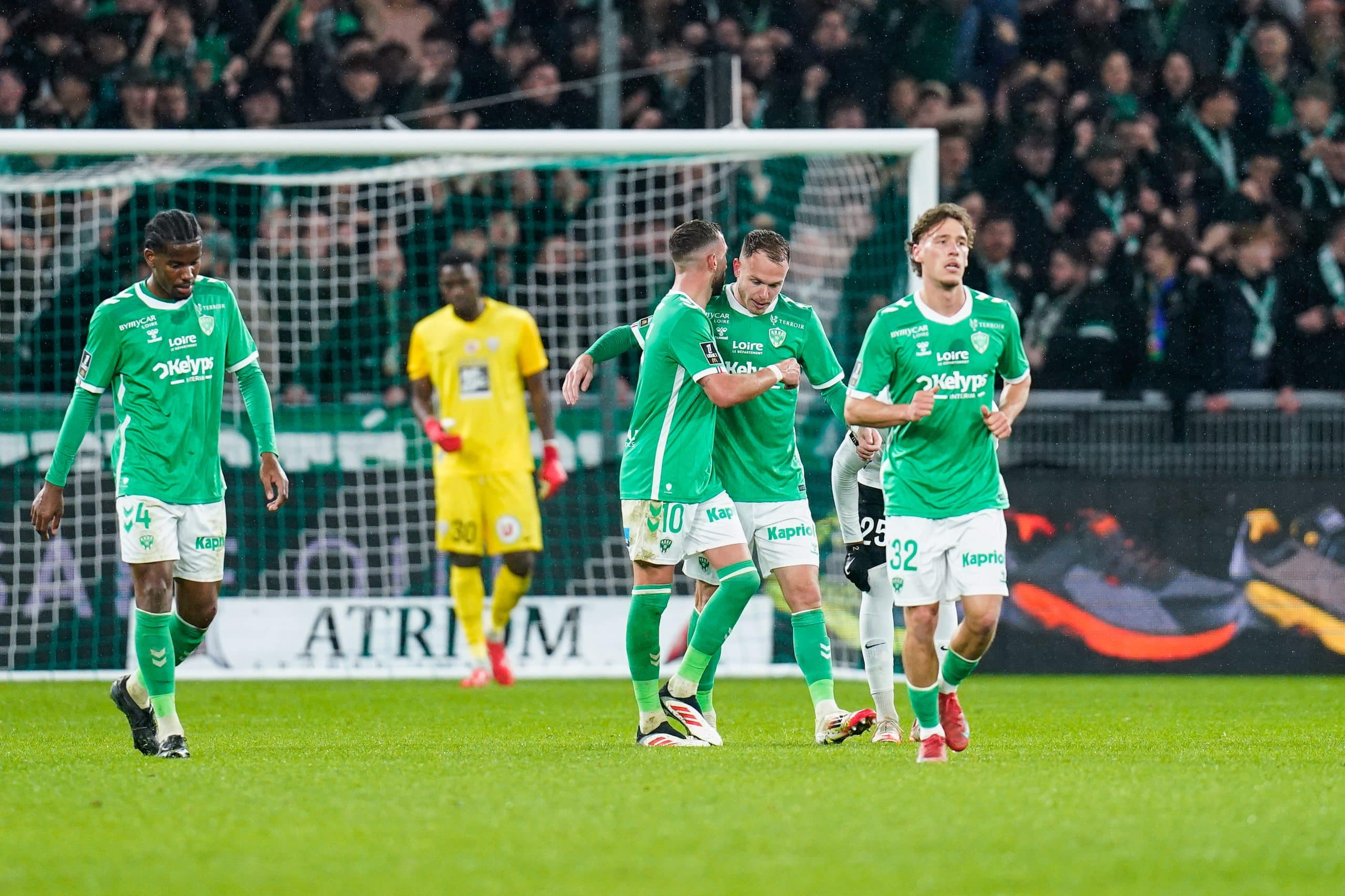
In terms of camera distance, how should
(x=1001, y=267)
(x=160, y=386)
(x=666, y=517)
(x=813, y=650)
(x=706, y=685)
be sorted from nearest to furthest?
(x=160, y=386) → (x=666, y=517) → (x=813, y=650) → (x=706, y=685) → (x=1001, y=267)

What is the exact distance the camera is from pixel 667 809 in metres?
5.66

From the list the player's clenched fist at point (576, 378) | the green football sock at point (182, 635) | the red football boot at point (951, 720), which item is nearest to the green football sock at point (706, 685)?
the player's clenched fist at point (576, 378)

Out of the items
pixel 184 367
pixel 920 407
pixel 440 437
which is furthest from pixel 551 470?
pixel 920 407

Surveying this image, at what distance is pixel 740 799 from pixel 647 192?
27.1ft

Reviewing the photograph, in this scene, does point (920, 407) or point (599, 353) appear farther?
point (599, 353)

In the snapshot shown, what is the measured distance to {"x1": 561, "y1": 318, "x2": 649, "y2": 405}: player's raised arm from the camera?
8.24 metres

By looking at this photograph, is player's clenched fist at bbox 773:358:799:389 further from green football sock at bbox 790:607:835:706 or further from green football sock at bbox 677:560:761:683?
green football sock at bbox 790:607:835:706

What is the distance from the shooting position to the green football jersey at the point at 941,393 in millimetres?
6867

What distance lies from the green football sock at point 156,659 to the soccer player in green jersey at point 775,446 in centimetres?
190

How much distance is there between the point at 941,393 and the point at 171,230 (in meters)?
3.01

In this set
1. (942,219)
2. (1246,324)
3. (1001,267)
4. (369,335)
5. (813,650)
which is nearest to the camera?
(942,219)

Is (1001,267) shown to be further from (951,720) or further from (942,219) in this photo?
(951,720)

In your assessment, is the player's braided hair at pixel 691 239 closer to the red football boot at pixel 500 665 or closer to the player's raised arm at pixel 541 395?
the player's raised arm at pixel 541 395

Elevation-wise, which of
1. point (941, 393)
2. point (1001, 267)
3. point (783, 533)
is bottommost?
point (783, 533)
